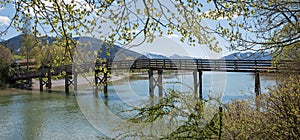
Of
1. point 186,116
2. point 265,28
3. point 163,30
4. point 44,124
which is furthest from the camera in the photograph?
point 44,124

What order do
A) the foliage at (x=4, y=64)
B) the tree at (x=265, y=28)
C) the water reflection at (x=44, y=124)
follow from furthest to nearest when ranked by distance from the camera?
the foliage at (x=4, y=64), the water reflection at (x=44, y=124), the tree at (x=265, y=28)

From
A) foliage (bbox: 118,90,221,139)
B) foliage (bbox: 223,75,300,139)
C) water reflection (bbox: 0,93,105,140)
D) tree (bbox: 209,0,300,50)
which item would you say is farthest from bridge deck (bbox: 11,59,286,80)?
foliage (bbox: 118,90,221,139)

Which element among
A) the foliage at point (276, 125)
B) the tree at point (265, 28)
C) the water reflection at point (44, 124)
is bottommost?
the water reflection at point (44, 124)

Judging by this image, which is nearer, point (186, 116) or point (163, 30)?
point (186, 116)

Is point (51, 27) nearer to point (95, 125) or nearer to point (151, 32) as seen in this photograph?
point (151, 32)

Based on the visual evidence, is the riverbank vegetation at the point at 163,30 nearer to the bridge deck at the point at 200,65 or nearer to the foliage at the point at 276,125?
the foliage at the point at 276,125

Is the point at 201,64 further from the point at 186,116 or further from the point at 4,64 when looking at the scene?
the point at 4,64

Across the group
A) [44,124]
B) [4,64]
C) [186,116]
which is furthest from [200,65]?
[4,64]

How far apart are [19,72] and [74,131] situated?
20.7m

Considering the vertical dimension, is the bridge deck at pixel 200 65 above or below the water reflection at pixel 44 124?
above

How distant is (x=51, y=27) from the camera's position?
262cm

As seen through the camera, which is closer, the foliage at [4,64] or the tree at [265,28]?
the tree at [265,28]

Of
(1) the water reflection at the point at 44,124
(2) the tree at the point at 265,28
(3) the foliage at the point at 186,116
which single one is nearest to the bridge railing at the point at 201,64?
(1) the water reflection at the point at 44,124

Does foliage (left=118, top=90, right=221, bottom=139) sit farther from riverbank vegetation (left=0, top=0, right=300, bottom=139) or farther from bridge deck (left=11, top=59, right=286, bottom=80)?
bridge deck (left=11, top=59, right=286, bottom=80)
